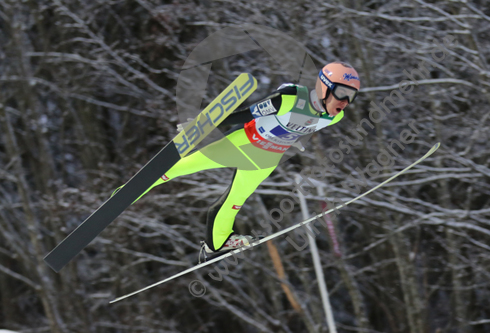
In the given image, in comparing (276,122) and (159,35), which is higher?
(276,122)

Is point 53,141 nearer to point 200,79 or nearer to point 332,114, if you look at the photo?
point 200,79

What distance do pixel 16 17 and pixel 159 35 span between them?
2.40 meters

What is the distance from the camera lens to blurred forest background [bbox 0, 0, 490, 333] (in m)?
5.89

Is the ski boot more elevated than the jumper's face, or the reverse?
the jumper's face

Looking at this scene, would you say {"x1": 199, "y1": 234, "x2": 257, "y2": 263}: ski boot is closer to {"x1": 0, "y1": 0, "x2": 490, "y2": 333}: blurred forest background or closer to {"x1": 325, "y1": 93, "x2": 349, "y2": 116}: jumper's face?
{"x1": 325, "y1": 93, "x2": 349, "y2": 116}: jumper's face

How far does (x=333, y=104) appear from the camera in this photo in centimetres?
226

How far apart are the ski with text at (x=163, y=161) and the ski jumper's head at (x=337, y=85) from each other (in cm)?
29

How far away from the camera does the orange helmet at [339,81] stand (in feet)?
7.20

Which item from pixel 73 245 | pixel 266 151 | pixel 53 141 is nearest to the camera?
pixel 266 151

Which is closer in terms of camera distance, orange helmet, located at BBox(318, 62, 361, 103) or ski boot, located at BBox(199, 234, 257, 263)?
orange helmet, located at BBox(318, 62, 361, 103)

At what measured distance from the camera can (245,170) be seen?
2.60 m

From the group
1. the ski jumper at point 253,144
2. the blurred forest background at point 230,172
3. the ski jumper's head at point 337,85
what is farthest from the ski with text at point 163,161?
the blurred forest background at point 230,172

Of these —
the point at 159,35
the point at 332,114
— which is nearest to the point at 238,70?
the point at 159,35

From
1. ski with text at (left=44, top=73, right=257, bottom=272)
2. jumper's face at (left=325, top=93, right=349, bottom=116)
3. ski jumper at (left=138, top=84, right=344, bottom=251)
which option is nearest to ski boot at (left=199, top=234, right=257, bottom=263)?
ski jumper at (left=138, top=84, right=344, bottom=251)
